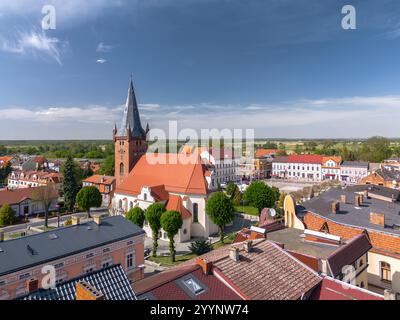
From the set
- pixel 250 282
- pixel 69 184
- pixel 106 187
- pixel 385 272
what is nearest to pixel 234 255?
pixel 250 282

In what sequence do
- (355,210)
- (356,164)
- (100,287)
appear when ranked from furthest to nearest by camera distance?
(356,164) < (355,210) < (100,287)

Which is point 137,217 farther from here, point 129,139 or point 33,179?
point 33,179

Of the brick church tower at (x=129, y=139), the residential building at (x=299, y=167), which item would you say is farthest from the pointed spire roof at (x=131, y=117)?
the residential building at (x=299, y=167)
